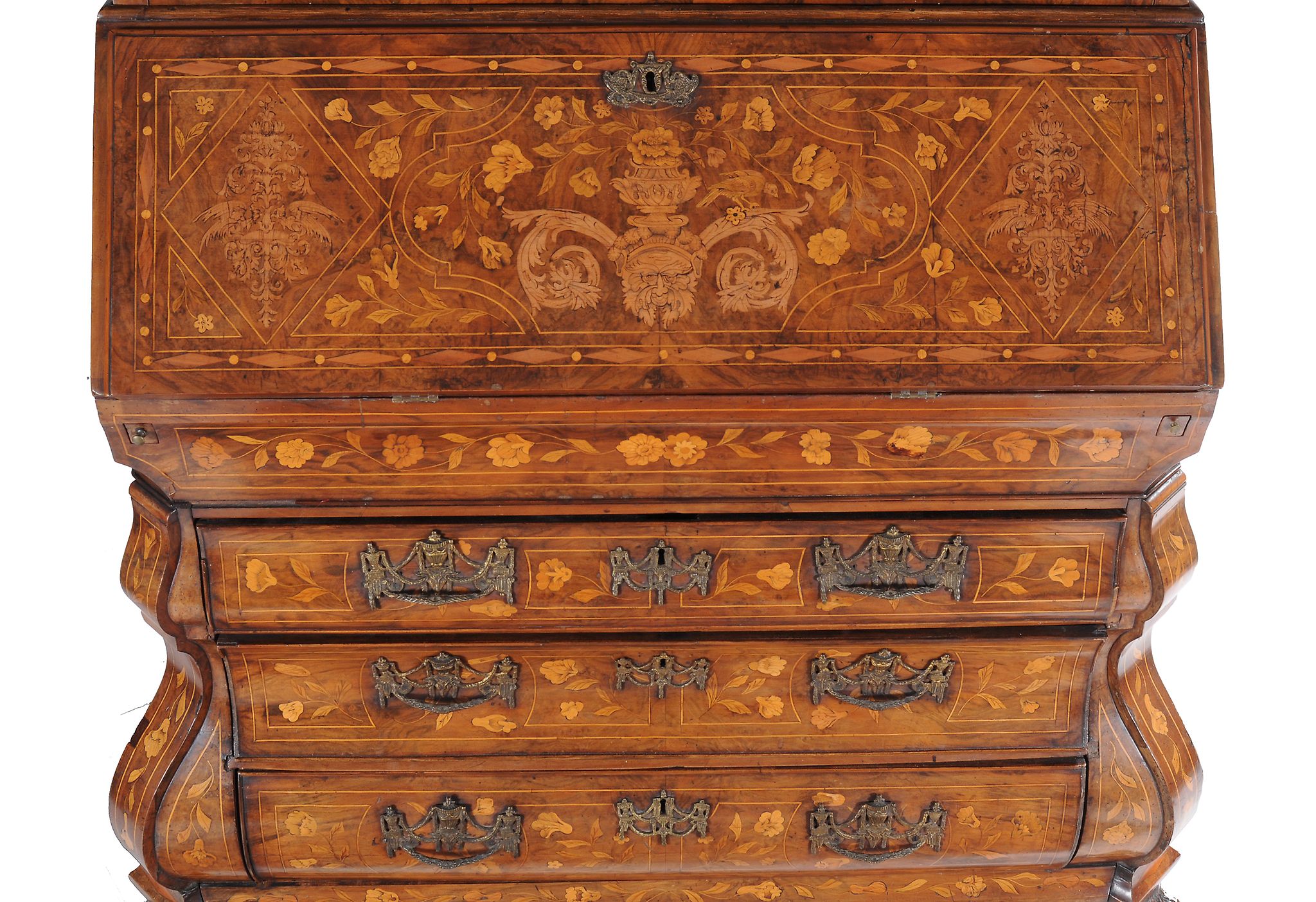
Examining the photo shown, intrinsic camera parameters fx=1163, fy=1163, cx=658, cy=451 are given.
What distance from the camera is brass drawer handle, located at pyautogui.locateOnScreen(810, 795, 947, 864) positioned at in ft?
7.21

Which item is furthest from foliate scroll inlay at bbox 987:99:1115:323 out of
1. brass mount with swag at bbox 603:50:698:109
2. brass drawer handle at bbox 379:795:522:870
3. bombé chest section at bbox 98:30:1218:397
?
brass drawer handle at bbox 379:795:522:870

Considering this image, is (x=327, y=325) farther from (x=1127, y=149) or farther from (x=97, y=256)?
(x=1127, y=149)

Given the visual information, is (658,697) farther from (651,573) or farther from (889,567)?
(889,567)

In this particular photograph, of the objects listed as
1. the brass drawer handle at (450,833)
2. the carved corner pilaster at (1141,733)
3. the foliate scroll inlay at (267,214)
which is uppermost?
the foliate scroll inlay at (267,214)

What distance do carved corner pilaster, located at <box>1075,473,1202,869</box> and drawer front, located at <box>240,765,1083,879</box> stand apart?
7 cm

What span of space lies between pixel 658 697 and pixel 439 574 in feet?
1.53

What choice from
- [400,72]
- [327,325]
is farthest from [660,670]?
[400,72]

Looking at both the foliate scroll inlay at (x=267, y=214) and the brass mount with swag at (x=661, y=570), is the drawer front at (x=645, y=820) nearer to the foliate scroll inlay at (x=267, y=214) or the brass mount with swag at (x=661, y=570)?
the brass mount with swag at (x=661, y=570)

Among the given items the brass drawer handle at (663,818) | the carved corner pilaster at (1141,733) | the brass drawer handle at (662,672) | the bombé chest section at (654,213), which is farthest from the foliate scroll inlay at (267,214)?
the carved corner pilaster at (1141,733)

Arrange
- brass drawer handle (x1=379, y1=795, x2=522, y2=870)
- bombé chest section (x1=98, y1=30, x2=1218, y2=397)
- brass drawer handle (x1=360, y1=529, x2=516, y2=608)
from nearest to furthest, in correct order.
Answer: bombé chest section (x1=98, y1=30, x2=1218, y2=397), brass drawer handle (x1=360, y1=529, x2=516, y2=608), brass drawer handle (x1=379, y1=795, x2=522, y2=870)

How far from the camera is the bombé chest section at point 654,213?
6.31 ft

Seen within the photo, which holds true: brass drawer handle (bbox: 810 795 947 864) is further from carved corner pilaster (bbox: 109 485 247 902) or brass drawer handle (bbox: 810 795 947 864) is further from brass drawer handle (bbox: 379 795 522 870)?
carved corner pilaster (bbox: 109 485 247 902)

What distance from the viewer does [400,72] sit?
1961mm

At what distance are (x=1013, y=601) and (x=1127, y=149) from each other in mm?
812
